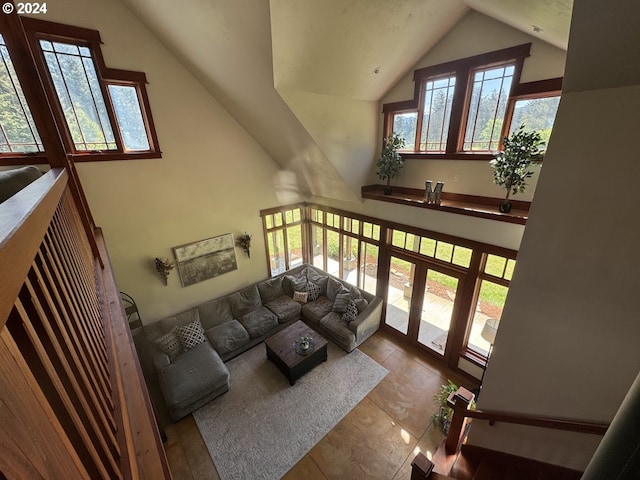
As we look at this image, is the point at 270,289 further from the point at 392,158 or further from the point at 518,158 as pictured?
the point at 518,158

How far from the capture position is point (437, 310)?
15.6 ft

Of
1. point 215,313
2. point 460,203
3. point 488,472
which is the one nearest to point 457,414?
point 488,472

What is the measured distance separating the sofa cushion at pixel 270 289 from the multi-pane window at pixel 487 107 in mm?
4674

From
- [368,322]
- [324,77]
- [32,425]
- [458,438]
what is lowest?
[368,322]

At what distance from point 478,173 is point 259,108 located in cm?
343

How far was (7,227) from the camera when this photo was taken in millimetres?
566

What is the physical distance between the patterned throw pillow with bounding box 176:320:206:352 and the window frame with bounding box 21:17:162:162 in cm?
305

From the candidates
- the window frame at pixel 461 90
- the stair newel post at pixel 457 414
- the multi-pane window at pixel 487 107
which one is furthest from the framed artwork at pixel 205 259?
the multi-pane window at pixel 487 107

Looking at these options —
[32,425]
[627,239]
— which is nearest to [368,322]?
[627,239]

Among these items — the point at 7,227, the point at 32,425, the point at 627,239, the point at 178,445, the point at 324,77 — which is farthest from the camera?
the point at 178,445

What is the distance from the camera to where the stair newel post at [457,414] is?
2635 millimetres

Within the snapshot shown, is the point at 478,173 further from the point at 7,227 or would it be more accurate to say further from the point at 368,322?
the point at 7,227

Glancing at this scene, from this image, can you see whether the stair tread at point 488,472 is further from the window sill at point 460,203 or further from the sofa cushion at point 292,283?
the sofa cushion at point 292,283

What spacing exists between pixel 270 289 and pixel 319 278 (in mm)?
1214
